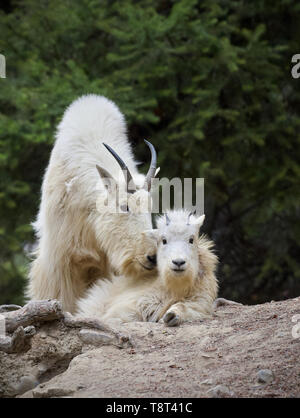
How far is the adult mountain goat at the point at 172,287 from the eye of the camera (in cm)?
600

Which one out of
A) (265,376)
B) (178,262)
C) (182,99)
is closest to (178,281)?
(178,262)

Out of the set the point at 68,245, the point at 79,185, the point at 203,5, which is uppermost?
the point at 203,5

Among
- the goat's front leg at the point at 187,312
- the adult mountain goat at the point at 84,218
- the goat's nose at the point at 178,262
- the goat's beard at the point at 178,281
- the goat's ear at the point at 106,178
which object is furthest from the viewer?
the goat's ear at the point at 106,178

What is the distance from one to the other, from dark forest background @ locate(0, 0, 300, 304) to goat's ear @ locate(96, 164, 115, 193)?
320cm

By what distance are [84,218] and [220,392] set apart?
374 centimetres

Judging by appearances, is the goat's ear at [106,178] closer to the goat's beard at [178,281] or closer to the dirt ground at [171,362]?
the goat's beard at [178,281]

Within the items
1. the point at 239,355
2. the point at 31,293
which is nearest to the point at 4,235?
the point at 31,293

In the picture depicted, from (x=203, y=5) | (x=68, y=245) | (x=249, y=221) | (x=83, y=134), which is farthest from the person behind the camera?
(x=249, y=221)

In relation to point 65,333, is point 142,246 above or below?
above

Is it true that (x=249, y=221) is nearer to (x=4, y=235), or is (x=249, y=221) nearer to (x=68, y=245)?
(x=4, y=235)

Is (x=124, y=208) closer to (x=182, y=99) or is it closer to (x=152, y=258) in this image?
(x=152, y=258)

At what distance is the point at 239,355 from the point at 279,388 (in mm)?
642

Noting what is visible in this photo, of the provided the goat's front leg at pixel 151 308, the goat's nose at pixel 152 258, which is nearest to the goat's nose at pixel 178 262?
the goat's front leg at pixel 151 308

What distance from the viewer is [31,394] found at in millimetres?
4426
